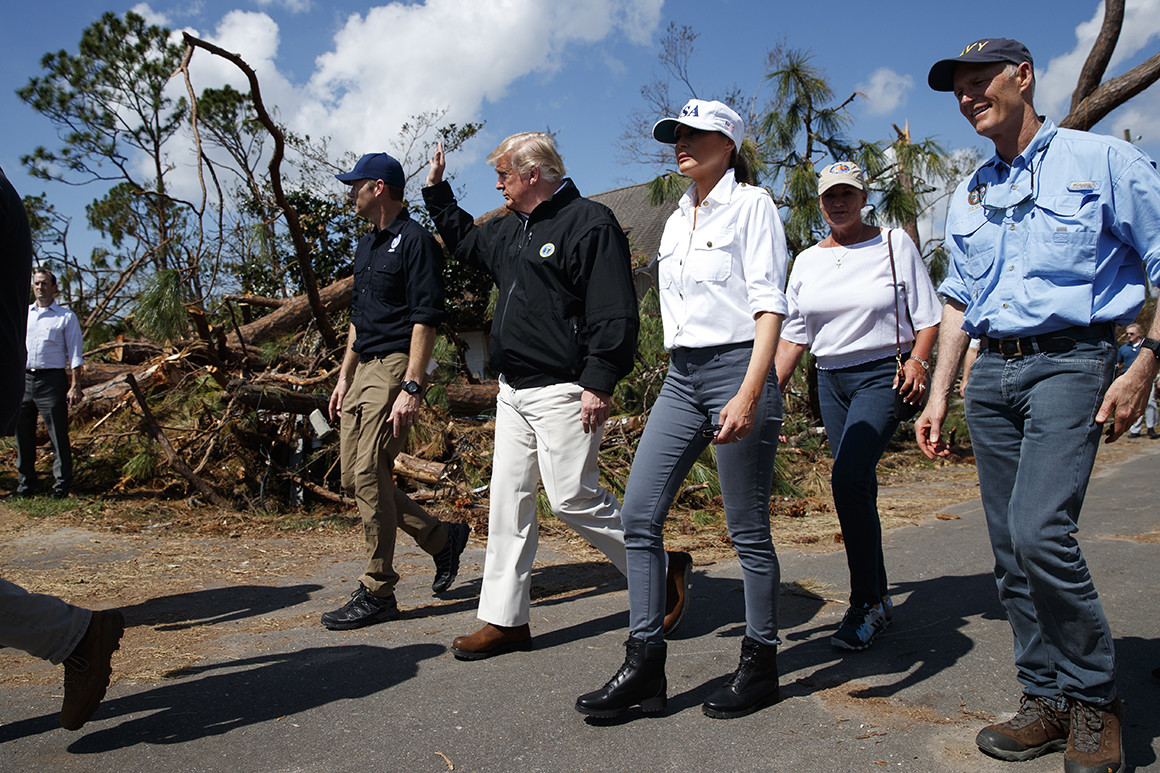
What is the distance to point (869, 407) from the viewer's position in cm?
334

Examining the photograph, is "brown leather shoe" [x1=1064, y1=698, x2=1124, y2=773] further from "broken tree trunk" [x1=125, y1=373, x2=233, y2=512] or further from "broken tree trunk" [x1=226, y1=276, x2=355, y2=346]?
"broken tree trunk" [x1=226, y1=276, x2=355, y2=346]

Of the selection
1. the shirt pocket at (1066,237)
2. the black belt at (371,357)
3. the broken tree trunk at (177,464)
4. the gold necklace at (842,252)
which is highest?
the gold necklace at (842,252)

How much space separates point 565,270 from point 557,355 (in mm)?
330

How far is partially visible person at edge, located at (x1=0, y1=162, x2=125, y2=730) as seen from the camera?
250cm

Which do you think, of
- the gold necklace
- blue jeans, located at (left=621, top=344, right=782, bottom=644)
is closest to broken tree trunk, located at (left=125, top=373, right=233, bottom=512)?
blue jeans, located at (left=621, top=344, right=782, bottom=644)

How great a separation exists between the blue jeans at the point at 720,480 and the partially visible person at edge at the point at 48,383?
6036mm

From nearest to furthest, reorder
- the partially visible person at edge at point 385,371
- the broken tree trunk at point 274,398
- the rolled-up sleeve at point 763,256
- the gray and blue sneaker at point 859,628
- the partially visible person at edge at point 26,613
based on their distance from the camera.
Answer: the partially visible person at edge at point 26,613
the rolled-up sleeve at point 763,256
the gray and blue sneaker at point 859,628
the partially visible person at edge at point 385,371
the broken tree trunk at point 274,398

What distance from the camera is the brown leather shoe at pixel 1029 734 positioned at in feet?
7.52

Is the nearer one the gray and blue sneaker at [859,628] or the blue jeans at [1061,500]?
the blue jeans at [1061,500]

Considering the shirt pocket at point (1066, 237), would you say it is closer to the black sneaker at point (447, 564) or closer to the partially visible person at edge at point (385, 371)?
the partially visible person at edge at point (385, 371)

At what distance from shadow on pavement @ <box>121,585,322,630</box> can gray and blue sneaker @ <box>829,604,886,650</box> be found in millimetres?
2565

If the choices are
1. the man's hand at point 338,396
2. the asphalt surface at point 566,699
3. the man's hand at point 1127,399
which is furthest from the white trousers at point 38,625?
the man's hand at point 1127,399

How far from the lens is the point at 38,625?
101 inches

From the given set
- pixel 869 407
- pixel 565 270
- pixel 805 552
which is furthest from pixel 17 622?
pixel 805 552
